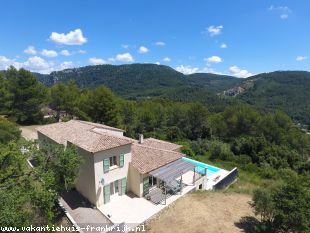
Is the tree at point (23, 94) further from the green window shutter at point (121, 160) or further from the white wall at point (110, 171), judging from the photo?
the green window shutter at point (121, 160)

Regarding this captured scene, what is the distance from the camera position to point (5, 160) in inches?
573

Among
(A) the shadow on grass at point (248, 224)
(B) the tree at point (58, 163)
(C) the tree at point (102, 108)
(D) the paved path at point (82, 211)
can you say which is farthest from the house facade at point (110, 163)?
(C) the tree at point (102, 108)

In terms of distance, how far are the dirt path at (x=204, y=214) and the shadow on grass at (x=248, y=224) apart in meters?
0.16

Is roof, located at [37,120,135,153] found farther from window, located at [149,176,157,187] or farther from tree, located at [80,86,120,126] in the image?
tree, located at [80,86,120,126]

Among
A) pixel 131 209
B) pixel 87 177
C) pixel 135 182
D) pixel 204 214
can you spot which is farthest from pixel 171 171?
pixel 87 177

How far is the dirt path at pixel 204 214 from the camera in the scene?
16.8m

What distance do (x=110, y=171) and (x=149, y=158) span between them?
4.21m

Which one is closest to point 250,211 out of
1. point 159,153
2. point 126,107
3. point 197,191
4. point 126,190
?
point 197,191

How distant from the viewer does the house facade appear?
18.8 metres

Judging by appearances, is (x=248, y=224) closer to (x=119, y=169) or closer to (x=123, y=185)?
(x=123, y=185)

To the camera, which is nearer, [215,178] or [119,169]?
[119,169]

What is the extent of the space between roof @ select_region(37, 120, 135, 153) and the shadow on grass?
35.0 feet

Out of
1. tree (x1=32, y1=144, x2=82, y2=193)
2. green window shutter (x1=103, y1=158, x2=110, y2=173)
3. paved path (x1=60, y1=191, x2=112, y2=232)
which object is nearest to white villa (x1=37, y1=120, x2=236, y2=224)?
green window shutter (x1=103, y1=158, x2=110, y2=173)

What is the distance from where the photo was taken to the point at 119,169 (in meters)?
20.2
